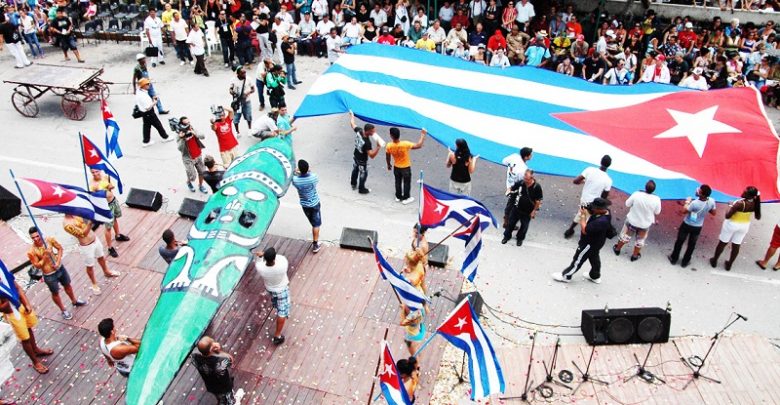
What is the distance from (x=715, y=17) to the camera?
16453 millimetres

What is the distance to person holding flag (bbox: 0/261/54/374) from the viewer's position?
21.8 ft

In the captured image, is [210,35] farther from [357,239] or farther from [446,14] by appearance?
[357,239]

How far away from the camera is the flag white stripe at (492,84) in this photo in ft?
36.4

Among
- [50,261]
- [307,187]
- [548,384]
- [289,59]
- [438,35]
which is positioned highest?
[438,35]

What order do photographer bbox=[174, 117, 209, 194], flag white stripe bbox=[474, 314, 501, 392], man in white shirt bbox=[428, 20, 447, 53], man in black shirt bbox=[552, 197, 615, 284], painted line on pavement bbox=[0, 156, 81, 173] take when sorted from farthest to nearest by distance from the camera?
1. man in white shirt bbox=[428, 20, 447, 53]
2. painted line on pavement bbox=[0, 156, 81, 173]
3. photographer bbox=[174, 117, 209, 194]
4. man in black shirt bbox=[552, 197, 615, 284]
5. flag white stripe bbox=[474, 314, 501, 392]

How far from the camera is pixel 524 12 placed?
16469 mm

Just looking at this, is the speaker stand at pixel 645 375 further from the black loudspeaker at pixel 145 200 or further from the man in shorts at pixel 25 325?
the black loudspeaker at pixel 145 200

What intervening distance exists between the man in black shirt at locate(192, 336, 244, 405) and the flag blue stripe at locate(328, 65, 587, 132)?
22.1 feet

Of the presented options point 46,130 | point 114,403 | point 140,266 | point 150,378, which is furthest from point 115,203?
point 46,130

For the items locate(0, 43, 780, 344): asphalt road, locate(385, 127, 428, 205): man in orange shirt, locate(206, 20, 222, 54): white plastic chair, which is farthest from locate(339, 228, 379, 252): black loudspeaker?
locate(206, 20, 222, 54): white plastic chair

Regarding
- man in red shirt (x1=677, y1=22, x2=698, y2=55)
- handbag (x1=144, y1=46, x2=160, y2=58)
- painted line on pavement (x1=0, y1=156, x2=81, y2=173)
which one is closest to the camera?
painted line on pavement (x1=0, y1=156, x2=81, y2=173)

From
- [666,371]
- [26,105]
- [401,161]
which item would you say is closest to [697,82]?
[401,161]

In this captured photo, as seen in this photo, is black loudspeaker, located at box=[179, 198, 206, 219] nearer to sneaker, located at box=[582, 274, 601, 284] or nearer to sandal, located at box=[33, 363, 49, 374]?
sandal, located at box=[33, 363, 49, 374]

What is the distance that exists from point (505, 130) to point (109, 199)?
6.71m
